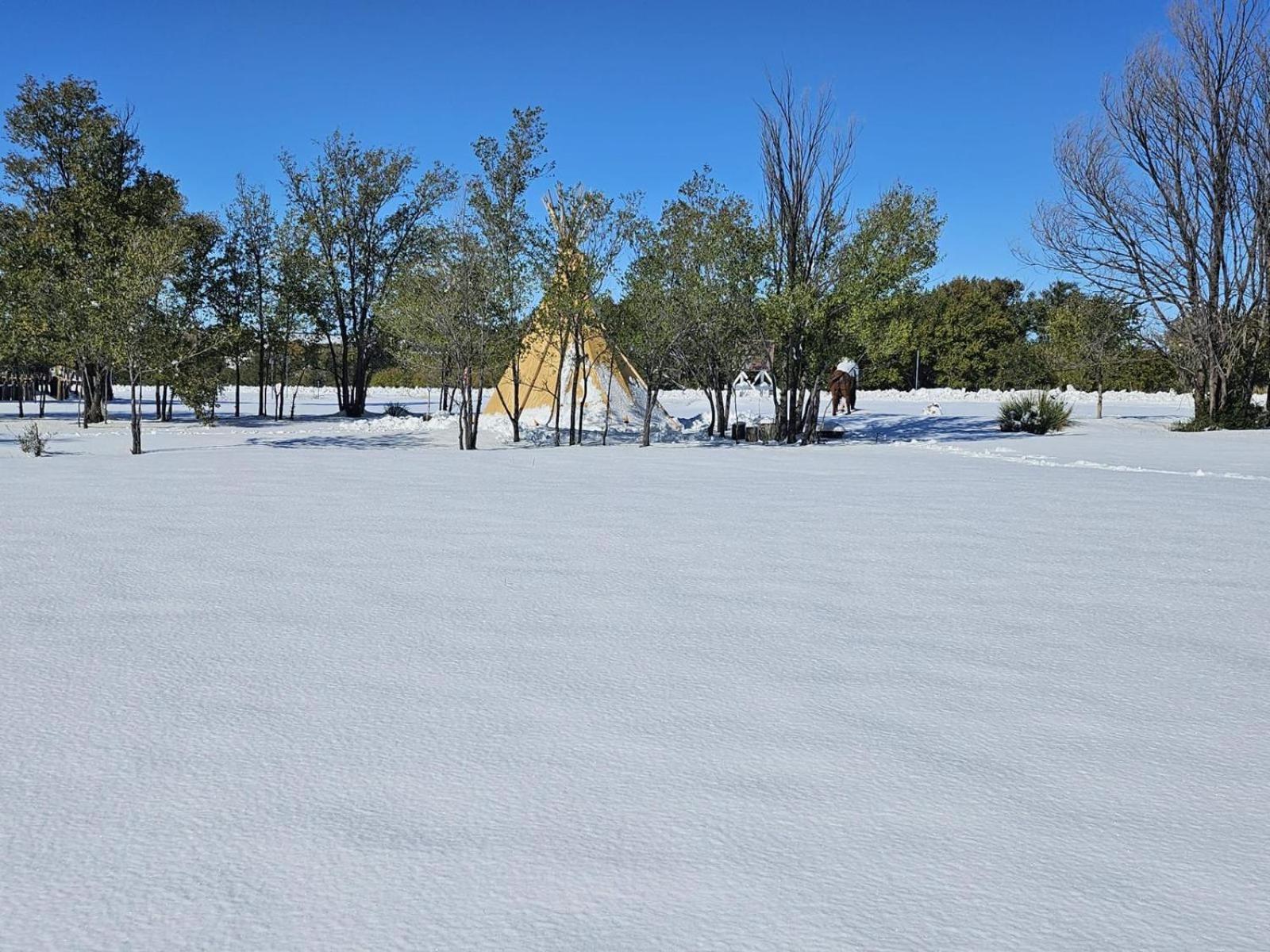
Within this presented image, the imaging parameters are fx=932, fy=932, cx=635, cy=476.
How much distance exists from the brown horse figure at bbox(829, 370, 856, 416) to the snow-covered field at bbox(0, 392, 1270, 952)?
105 feet

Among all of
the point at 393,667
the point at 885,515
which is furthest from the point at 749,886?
the point at 885,515

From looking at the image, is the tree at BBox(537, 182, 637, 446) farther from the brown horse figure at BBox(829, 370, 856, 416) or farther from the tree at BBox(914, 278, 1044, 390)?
the tree at BBox(914, 278, 1044, 390)

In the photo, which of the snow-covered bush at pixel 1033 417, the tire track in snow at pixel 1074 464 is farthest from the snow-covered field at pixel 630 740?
the snow-covered bush at pixel 1033 417

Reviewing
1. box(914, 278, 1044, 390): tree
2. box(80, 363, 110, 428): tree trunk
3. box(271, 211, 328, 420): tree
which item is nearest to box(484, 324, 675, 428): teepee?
box(271, 211, 328, 420): tree

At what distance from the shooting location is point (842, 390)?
39.6 m

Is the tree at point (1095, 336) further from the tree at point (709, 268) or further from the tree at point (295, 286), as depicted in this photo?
the tree at point (295, 286)

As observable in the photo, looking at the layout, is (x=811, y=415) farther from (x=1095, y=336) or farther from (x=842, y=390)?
(x=842, y=390)

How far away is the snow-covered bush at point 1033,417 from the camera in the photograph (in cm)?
2556

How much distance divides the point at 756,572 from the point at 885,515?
309cm

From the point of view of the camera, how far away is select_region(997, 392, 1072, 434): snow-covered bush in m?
25.6

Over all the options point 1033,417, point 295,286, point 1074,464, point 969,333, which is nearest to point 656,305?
point 1074,464

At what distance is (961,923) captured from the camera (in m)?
1.98

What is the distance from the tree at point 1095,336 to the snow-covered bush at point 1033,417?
114 inches

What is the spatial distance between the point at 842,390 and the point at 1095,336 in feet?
32.5
